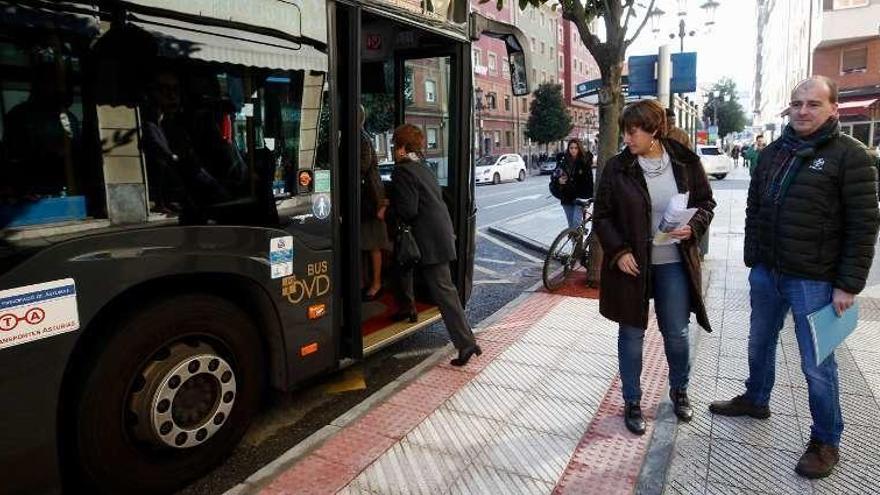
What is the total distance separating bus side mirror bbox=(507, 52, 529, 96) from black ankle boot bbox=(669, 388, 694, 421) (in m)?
2.93

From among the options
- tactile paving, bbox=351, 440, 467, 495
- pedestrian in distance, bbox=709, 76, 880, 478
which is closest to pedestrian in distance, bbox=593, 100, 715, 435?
pedestrian in distance, bbox=709, 76, 880, 478

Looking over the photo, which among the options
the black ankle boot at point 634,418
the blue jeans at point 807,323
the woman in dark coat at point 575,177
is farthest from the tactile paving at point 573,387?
the woman in dark coat at point 575,177

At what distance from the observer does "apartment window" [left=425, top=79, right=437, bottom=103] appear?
218 inches

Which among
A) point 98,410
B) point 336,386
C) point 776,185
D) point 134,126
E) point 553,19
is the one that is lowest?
point 336,386

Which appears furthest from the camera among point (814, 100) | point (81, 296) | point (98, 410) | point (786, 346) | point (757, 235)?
point (786, 346)

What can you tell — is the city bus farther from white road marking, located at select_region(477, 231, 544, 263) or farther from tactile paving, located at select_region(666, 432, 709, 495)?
white road marking, located at select_region(477, 231, 544, 263)

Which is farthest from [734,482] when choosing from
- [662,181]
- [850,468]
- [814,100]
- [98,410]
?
[98,410]

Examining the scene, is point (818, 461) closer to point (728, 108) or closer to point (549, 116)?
point (549, 116)

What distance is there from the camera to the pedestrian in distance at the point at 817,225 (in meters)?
2.98

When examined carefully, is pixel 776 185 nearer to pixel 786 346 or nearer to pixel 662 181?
pixel 662 181

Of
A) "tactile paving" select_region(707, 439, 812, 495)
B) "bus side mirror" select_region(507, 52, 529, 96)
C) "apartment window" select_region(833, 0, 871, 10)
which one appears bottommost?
"tactile paving" select_region(707, 439, 812, 495)

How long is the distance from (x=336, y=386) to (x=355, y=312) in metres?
0.75

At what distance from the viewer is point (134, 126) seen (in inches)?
107

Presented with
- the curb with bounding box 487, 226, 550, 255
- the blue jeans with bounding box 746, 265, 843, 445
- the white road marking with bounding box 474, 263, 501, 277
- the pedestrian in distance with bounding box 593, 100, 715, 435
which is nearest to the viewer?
the blue jeans with bounding box 746, 265, 843, 445
